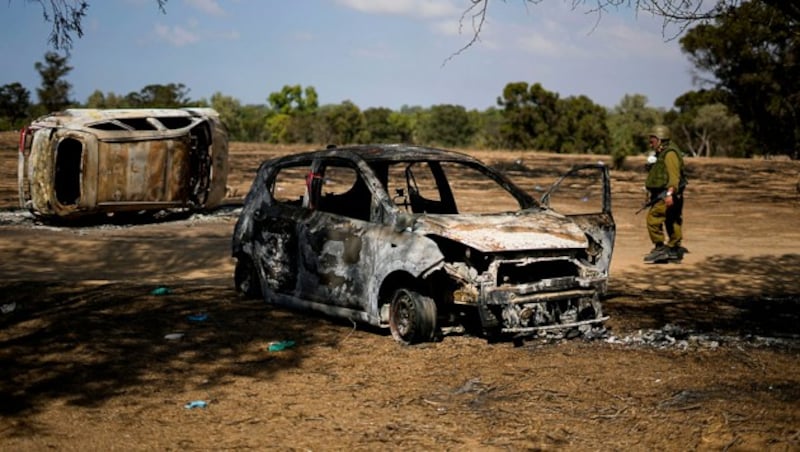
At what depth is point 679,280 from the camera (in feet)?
41.4

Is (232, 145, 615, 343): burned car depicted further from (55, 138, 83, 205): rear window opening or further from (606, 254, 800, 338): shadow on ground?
(55, 138, 83, 205): rear window opening

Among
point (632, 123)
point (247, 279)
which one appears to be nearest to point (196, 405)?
point (247, 279)

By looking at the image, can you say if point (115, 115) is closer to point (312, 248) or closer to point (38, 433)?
point (312, 248)

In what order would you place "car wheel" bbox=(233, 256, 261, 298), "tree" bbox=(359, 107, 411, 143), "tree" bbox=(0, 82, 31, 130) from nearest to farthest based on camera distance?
"car wheel" bbox=(233, 256, 261, 298)
"tree" bbox=(0, 82, 31, 130)
"tree" bbox=(359, 107, 411, 143)

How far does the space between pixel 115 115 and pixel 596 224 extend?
1239 cm

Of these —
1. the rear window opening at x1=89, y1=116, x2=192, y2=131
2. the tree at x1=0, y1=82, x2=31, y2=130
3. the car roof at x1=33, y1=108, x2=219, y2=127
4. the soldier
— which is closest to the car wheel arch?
the soldier

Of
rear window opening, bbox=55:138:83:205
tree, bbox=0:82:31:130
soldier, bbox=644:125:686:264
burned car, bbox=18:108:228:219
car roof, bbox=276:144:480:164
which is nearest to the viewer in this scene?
car roof, bbox=276:144:480:164

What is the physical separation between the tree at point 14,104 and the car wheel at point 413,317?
175ft

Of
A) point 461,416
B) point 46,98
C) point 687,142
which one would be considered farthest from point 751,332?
point 687,142

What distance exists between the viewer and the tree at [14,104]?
57.9m

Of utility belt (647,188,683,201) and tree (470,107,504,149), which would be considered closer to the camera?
utility belt (647,188,683,201)

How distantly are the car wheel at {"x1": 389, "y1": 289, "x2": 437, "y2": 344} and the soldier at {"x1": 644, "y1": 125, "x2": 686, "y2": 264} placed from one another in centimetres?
649

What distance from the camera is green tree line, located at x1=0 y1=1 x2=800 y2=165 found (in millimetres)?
44781

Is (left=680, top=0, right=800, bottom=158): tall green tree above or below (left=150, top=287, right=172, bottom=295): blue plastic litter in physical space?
above
